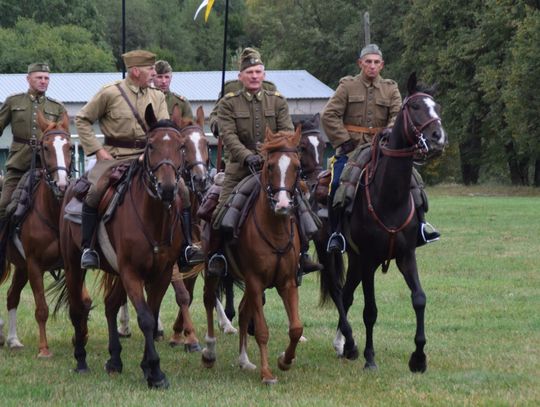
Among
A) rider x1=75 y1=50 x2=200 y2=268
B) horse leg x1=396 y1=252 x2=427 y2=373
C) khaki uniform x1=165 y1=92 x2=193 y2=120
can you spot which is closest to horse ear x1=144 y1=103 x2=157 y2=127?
rider x1=75 y1=50 x2=200 y2=268

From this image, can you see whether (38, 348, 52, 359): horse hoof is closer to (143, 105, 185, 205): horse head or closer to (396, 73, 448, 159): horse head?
(143, 105, 185, 205): horse head

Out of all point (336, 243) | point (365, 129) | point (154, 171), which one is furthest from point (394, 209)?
point (154, 171)

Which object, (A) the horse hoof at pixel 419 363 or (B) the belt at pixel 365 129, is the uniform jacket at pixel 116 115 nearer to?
(B) the belt at pixel 365 129

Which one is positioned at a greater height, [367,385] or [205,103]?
[367,385]

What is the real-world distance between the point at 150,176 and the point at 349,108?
3279 mm

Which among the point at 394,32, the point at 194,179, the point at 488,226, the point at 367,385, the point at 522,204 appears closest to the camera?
the point at 367,385

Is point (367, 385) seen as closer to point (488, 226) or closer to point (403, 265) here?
point (403, 265)

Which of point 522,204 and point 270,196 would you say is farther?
point 522,204

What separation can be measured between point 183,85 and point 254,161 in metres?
62.4

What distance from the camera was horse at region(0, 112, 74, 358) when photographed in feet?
43.5

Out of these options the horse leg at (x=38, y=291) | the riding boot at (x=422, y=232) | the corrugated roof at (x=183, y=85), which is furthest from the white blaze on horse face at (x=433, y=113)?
the corrugated roof at (x=183, y=85)

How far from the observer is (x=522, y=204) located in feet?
157

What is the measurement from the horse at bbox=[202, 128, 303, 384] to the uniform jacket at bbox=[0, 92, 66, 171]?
378cm

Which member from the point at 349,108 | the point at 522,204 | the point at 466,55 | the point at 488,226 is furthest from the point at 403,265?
the point at 466,55
